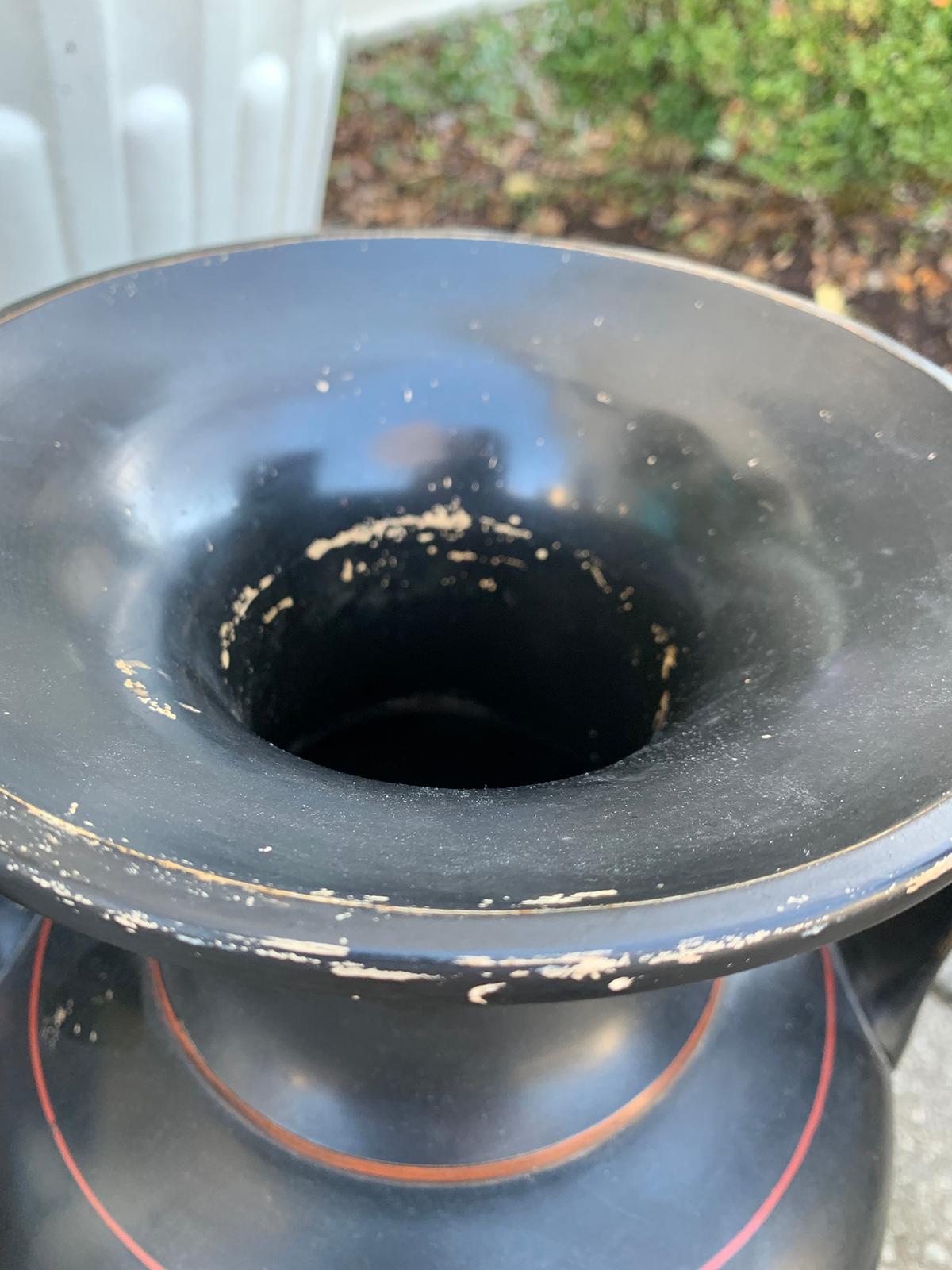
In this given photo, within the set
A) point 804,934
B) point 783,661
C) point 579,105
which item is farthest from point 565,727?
point 579,105

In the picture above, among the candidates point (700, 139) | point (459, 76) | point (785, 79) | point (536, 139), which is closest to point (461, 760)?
point (785, 79)

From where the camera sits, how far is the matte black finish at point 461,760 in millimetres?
480

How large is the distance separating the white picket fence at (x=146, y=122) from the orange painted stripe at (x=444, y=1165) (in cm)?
111

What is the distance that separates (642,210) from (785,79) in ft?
2.13

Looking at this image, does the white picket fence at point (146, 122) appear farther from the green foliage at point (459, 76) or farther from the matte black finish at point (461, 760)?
the green foliage at point (459, 76)

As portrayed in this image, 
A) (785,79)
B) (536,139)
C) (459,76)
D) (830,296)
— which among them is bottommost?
(830,296)

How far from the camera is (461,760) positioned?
99 cm

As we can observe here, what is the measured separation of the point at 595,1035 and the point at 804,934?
13.0 inches

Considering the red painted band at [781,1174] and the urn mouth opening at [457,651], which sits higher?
the urn mouth opening at [457,651]

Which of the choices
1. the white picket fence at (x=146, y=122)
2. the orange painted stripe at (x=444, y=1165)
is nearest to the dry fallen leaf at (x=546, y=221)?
the white picket fence at (x=146, y=122)

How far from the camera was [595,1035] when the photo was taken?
0.76 m

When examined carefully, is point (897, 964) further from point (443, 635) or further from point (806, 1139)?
point (443, 635)

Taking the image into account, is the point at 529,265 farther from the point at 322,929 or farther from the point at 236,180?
the point at 236,180

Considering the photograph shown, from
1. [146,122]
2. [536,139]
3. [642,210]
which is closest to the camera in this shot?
[146,122]
